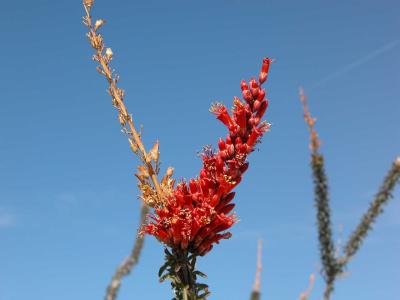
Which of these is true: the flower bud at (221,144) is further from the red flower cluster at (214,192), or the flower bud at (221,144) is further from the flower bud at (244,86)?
the flower bud at (244,86)

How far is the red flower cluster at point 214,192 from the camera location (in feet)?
10.3

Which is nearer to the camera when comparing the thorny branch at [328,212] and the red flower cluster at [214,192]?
the red flower cluster at [214,192]

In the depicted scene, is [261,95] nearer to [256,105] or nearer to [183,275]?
[256,105]

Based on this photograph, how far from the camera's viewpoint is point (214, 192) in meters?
3.23

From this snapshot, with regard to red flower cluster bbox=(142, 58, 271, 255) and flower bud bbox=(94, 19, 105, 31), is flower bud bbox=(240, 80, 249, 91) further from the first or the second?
flower bud bbox=(94, 19, 105, 31)

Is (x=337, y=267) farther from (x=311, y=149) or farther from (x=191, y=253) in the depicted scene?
(x=191, y=253)

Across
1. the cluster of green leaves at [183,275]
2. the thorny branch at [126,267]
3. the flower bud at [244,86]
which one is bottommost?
the cluster of green leaves at [183,275]

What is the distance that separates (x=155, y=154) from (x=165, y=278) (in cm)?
67

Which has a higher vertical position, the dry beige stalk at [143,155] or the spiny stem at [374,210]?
the spiny stem at [374,210]

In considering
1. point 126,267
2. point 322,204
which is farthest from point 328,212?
point 126,267

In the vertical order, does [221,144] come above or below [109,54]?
below

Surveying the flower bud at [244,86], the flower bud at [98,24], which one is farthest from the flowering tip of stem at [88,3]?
the flower bud at [244,86]

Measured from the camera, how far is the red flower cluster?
10.3ft

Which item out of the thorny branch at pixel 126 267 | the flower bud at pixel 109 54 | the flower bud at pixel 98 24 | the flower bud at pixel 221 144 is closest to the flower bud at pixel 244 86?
the flower bud at pixel 221 144
